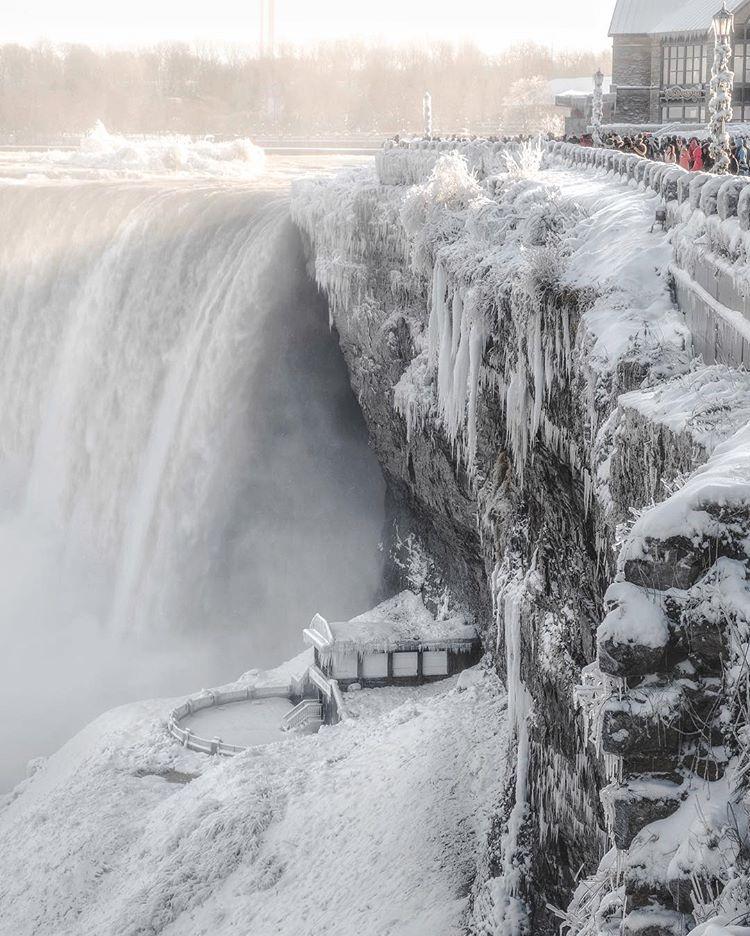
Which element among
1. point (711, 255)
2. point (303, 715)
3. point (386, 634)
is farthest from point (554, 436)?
point (386, 634)

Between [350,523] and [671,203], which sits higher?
[671,203]

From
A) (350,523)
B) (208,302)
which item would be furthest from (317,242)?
(350,523)

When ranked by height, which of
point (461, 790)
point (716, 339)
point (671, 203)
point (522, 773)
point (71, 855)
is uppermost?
point (671, 203)

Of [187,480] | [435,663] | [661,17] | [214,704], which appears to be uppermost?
[661,17]

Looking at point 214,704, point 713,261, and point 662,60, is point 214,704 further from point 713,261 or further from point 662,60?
point 662,60

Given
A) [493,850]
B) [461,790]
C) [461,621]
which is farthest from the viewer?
[461,621]

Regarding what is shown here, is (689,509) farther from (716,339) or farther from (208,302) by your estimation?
(208,302)

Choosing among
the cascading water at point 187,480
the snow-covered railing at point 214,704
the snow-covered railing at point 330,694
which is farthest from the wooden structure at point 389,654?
the cascading water at point 187,480
